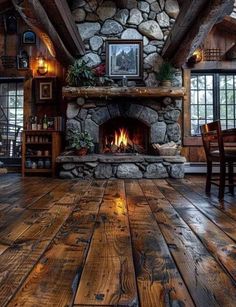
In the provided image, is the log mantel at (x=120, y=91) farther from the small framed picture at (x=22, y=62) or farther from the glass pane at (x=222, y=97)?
the small framed picture at (x=22, y=62)

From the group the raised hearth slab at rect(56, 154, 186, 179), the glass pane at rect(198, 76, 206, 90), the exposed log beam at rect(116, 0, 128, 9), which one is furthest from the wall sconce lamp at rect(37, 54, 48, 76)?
the glass pane at rect(198, 76, 206, 90)

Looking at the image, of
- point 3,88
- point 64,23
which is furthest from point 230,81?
point 3,88

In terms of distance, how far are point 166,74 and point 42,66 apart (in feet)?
7.86

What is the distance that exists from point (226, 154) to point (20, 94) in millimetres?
4401

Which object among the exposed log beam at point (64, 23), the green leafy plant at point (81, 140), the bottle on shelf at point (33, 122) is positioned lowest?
the green leafy plant at point (81, 140)

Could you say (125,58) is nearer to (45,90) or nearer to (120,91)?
(120,91)

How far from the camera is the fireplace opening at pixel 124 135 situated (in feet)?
17.3

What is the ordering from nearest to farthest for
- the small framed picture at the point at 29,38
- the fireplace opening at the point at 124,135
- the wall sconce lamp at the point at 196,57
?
the wall sconce lamp at the point at 196,57
the fireplace opening at the point at 124,135
the small framed picture at the point at 29,38

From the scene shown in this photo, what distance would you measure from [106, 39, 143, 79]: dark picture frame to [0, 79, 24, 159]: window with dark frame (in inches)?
78.5

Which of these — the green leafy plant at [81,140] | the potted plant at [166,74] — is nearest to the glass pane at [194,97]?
the potted plant at [166,74]

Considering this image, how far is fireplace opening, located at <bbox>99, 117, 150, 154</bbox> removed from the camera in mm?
5273

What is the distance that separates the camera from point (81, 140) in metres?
4.60

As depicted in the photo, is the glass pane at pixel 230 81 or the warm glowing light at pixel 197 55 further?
the glass pane at pixel 230 81

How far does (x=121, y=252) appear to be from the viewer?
1289 millimetres
